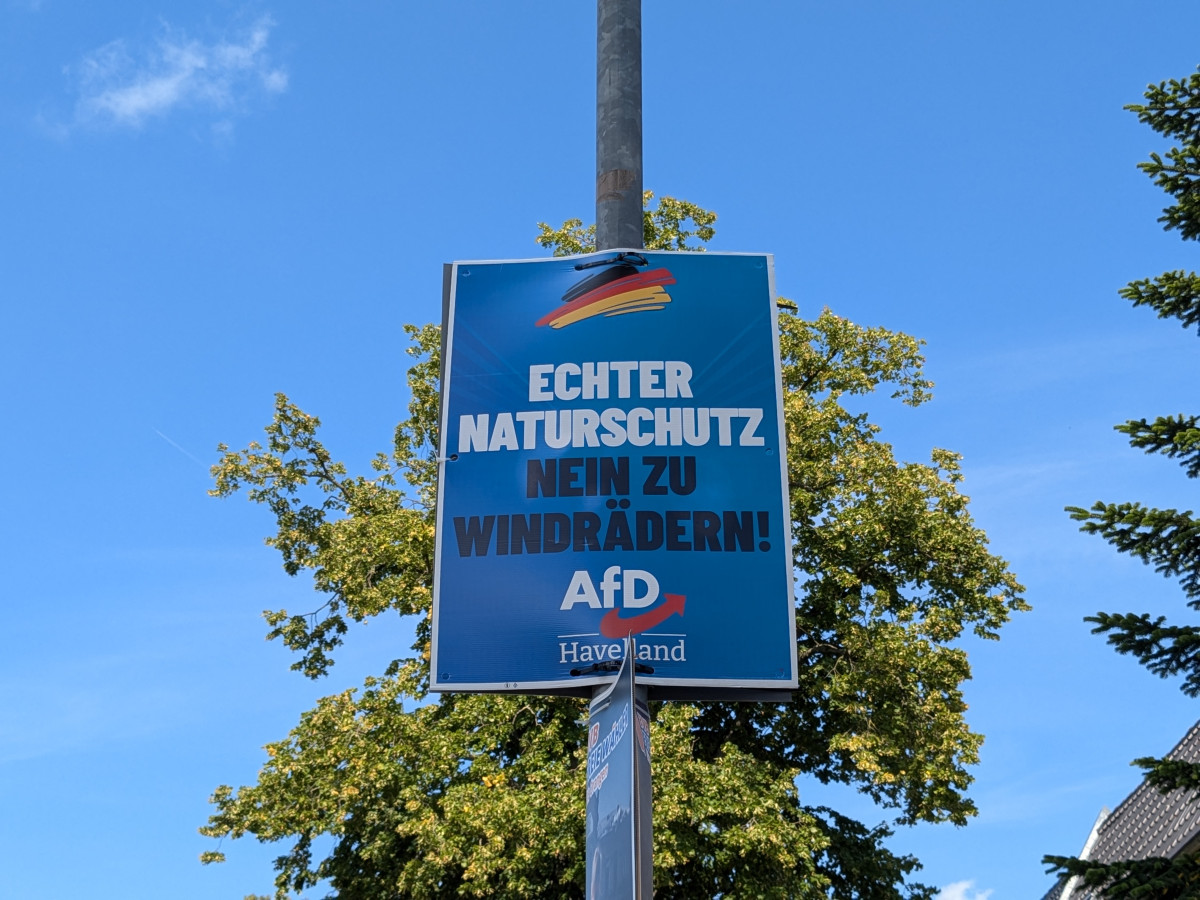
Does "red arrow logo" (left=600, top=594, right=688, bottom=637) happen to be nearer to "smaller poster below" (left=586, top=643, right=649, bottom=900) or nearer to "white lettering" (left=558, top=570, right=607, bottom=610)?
"white lettering" (left=558, top=570, right=607, bottom=610)

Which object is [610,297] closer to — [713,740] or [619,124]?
[619,124]

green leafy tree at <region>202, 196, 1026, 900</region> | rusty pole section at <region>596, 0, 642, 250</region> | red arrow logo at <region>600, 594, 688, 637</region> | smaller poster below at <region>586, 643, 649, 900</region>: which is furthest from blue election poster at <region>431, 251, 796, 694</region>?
green leafy tree at <region>202, 196, 1026, 900</region>

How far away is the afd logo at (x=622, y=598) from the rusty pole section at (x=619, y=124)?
1.87 m

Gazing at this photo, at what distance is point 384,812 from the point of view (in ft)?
70.8

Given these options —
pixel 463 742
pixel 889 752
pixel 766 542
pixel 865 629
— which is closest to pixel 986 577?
pixel 865 629

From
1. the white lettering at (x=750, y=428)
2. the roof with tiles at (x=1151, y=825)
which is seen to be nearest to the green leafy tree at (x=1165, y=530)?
the white lettering at (x=750, y=428)

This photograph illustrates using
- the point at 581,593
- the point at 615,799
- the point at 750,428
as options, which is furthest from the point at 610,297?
the point at 615,799

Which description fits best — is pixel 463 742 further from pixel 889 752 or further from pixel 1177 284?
pixel 1177 284

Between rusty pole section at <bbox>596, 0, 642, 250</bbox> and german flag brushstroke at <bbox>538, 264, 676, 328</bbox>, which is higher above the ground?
rusty pole section at <bbox>596, 0, 642, 250</bbox>

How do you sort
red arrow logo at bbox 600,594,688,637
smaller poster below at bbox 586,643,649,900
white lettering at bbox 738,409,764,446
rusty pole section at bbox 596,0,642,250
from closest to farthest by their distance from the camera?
1. smaller poster below at bbox 586,643,649,900
2. red arrow logo at bbox 600,594,688,637
3. rusty pole section at bbox 596,0,642,250
4. white lettering at bbox 738,409,764,446

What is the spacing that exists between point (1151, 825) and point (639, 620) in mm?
19055

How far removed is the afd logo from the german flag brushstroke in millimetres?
1655

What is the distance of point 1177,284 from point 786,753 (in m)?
15.4

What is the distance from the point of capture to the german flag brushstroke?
7477 millimetres
